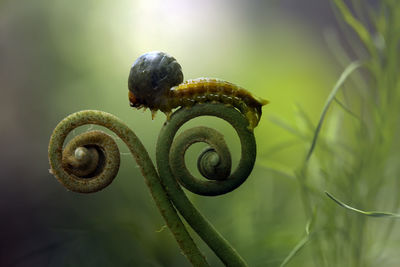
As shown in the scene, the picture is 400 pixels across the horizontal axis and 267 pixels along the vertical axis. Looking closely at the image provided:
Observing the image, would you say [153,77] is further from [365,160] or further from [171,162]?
[365,160]

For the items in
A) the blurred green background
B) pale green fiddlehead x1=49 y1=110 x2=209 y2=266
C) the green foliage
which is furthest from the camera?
the blurred green background

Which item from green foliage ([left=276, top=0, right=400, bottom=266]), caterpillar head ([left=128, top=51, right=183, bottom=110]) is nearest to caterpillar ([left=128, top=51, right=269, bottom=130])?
caterpillar head ([left=128, top=51, right=183, bottom=110])

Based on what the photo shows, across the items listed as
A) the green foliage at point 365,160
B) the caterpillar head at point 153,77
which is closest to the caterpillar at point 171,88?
the caterpillar head at point 153,77

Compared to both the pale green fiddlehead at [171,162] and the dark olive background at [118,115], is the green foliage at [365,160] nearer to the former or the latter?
the dark olive background at [118,115]

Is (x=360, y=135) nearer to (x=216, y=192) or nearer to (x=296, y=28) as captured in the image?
(x=216, y=192)

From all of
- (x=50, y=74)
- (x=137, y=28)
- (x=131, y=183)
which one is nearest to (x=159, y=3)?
(x=137, y=28)

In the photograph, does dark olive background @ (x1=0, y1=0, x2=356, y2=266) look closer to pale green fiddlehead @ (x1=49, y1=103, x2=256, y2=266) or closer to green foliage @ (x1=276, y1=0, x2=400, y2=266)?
green foliage @ (x1=276, y1=0, x2=400, y2=266)

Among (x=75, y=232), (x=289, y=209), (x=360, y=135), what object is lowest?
(x=289, y=209)
